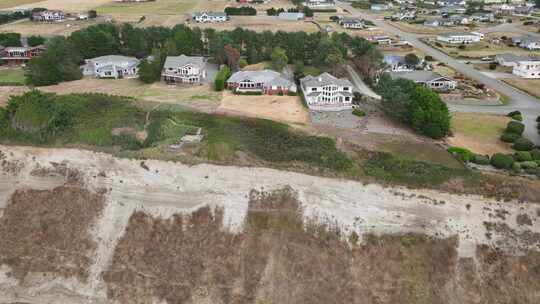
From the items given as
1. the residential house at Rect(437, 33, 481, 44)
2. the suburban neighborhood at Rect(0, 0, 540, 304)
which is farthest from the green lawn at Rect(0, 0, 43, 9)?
the residential house at Rect(437, 33, 481, 44)

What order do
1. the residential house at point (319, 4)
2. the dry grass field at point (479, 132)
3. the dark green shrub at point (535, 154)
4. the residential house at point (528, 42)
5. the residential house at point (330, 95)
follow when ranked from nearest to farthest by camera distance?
the dark green shrub at point (535, 154), the dry grass field at point (479, 132), the residential house at point (330, 95), the residential house at point (528, 42), the residential house at point (319, 4)

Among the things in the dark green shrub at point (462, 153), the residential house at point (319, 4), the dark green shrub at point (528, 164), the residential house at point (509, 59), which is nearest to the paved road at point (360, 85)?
the dark green shrub at point (462, 153)

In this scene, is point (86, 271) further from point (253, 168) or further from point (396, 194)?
point (396, 194)

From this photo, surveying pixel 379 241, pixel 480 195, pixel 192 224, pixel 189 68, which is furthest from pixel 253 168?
pixel 189 68

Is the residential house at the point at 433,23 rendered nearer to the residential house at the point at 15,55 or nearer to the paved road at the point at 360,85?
the paved road at the point at 360,85

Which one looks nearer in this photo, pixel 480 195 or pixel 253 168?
pixel 480 195

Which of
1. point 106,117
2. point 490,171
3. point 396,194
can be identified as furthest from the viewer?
point 106,117
